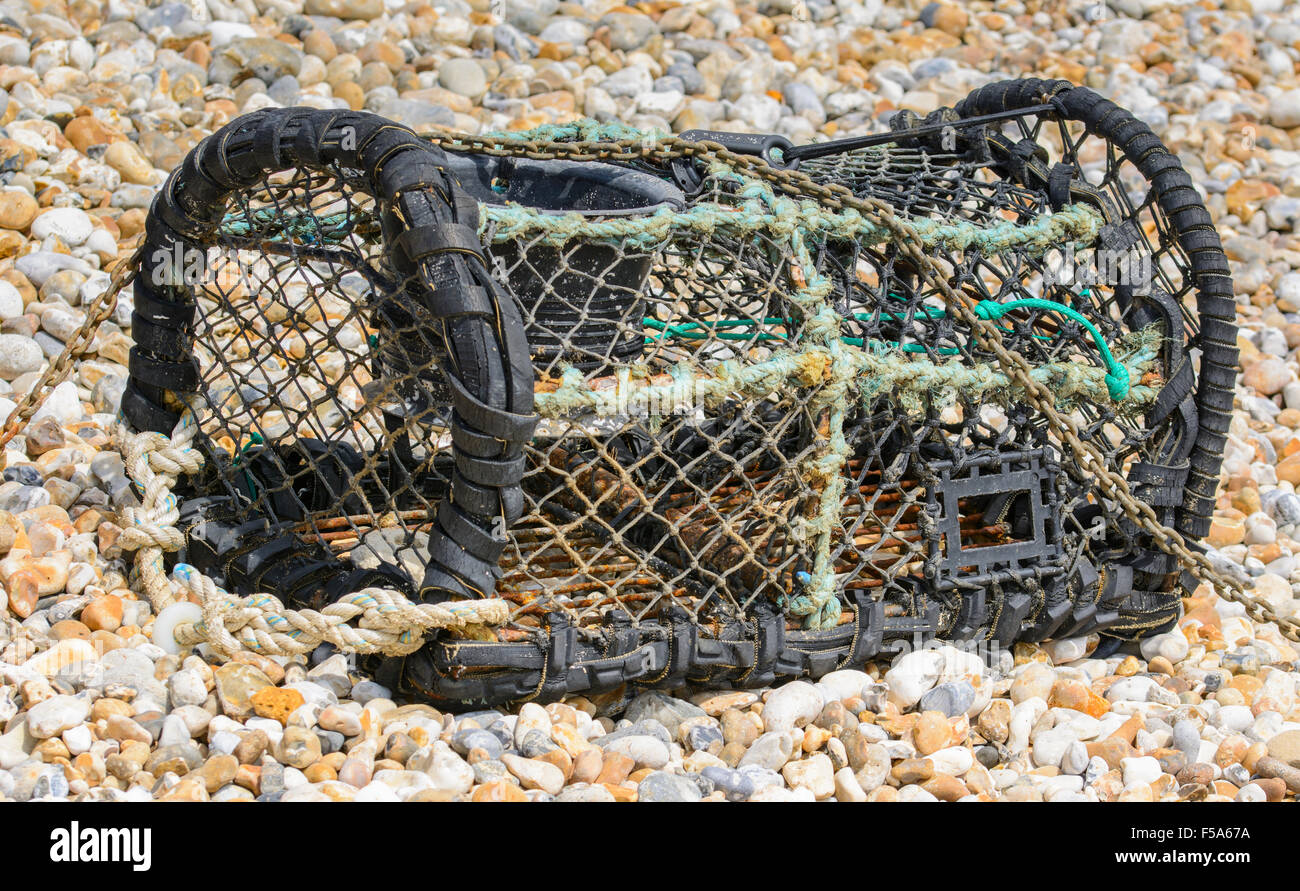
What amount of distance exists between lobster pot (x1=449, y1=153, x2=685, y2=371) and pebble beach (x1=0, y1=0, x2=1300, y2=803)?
26.0 inches

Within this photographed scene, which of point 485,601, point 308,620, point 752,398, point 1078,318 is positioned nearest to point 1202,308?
point 1078,318

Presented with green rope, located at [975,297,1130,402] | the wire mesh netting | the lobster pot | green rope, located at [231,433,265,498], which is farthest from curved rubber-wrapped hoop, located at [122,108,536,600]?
green rope, located at [975,297,1130,402]

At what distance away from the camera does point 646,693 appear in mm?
2541

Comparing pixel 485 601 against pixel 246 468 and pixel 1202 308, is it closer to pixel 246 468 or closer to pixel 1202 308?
pixel 246 468

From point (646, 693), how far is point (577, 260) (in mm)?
808

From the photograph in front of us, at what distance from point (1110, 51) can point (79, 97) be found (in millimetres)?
4496

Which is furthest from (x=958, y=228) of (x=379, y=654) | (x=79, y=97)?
(x=79, y=97)

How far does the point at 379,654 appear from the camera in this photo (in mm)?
2461

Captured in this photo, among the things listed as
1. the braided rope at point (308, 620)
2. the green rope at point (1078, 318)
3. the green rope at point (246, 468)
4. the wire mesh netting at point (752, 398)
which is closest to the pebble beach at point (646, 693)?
the braided rope at point (308, 620)

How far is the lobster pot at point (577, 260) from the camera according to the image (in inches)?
95.3

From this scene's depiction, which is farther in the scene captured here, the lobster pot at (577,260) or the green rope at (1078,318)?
the green rope at (1078,318)

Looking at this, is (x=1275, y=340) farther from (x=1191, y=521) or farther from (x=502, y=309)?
(x=502, y=309)

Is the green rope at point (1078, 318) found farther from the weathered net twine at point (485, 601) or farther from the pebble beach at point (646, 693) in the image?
the pebble beach at point (646, 693)

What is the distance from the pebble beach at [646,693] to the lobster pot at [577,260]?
2.16ft
